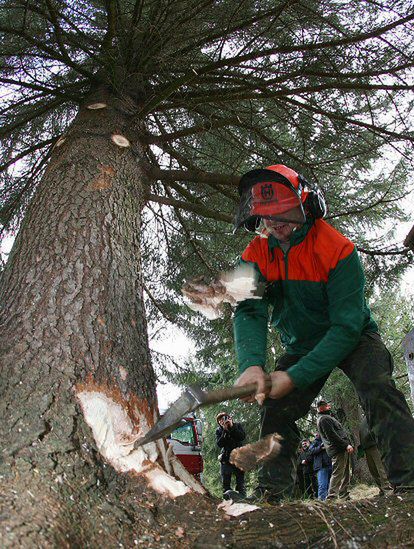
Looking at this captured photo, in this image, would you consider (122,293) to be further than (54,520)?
Yes

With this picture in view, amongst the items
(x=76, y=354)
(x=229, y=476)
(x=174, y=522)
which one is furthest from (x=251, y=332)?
(x=229, y=476)

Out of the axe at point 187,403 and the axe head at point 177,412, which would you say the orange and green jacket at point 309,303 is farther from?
the axe head at point 177,412

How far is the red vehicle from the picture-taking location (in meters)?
9.63

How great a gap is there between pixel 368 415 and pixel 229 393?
30.0 inches

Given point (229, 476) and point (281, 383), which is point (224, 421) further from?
point (281, 383)

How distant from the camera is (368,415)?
219 cm

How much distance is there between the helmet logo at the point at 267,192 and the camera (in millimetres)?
2357

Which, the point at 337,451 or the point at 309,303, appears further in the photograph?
the point at 337,451

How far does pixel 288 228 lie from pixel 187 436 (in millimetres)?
8990

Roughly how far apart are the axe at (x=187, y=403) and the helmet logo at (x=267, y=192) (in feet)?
3.14

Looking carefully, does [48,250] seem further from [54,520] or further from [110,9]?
[110,9]

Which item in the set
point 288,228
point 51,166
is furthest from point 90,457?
point 51,166

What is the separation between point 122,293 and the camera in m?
2.50

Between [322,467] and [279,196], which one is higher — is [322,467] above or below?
below
